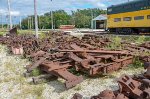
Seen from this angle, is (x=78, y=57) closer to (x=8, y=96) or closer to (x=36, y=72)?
(x=36, y=72)

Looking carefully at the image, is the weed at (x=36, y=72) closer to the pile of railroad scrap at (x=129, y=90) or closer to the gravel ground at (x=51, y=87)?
the gravel ground at (x=51, y=87)

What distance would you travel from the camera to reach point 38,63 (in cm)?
823

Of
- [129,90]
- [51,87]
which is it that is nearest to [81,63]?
[51,87]

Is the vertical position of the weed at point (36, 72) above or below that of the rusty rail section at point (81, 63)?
below

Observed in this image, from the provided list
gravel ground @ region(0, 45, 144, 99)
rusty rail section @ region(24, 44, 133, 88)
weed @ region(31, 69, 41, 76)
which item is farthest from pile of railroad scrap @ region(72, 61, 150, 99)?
weed @ region(31, 69, 41, 76)

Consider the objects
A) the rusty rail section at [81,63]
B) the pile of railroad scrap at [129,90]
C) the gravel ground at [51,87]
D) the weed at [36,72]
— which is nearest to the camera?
the pile of railroad scrap at [129,90]

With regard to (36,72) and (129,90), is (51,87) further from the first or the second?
(129,90)

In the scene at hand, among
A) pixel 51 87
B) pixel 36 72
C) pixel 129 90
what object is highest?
pixel 129 90

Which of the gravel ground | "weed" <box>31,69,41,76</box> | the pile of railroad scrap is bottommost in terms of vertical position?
the gravel ground

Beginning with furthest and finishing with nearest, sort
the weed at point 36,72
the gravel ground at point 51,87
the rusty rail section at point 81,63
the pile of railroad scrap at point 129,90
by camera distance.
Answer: the weed at point 36,72 < the rusty rail section at point 81,63 < the gravel ground at point 51,87 < the pile of railroad scrap at point 129,90

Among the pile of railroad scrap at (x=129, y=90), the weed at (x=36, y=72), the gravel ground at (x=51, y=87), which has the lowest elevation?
the gravel ground at (x=51, y=87)

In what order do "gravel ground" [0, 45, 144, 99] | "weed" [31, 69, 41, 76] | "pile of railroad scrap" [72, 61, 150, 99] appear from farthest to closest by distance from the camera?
"weed" [31, 69, 41, 76]
"gravel ground" [0, 45, 144, 99]
"pile of railroad scrap" [72, 61, 150, 99]

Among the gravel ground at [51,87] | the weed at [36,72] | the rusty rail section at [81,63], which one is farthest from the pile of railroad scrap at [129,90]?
the weed at [36,72]

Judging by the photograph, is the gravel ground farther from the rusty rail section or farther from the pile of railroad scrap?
the pile of railroad scrap
